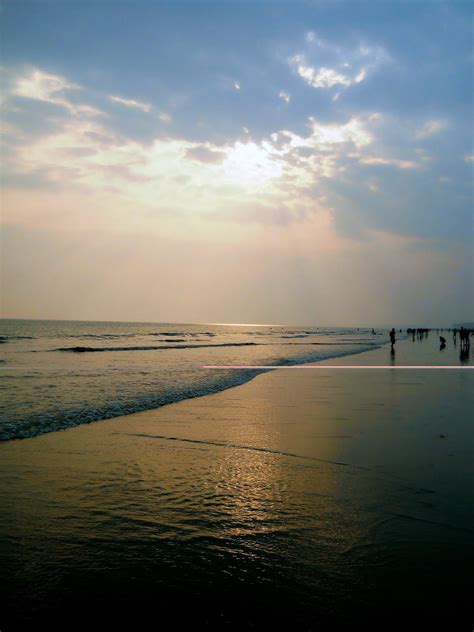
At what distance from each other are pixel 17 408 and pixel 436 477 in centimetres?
1113

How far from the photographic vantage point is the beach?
142 inches

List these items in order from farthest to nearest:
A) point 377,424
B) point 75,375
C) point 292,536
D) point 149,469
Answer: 1. point 75,375
2. point 377,424
3. point 149,469
4. point 292,536

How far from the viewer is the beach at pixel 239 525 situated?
3.60 meters

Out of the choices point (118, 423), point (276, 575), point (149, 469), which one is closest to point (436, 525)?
point (276, 575)

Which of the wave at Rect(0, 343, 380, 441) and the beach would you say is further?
the wave at Rect(0, 343, 380, 441)

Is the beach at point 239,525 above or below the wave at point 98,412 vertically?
above

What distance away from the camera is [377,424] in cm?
1067

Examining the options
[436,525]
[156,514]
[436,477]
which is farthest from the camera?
[436,477]

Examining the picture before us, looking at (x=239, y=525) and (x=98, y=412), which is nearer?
(x=239, y=525)

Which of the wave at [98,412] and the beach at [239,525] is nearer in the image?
the beach at [239,525]

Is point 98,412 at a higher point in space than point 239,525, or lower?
lower

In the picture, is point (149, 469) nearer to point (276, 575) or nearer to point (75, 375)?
point (276, 575)

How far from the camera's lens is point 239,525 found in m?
5.09

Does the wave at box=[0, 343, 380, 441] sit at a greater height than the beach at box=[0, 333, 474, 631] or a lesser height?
lesser
